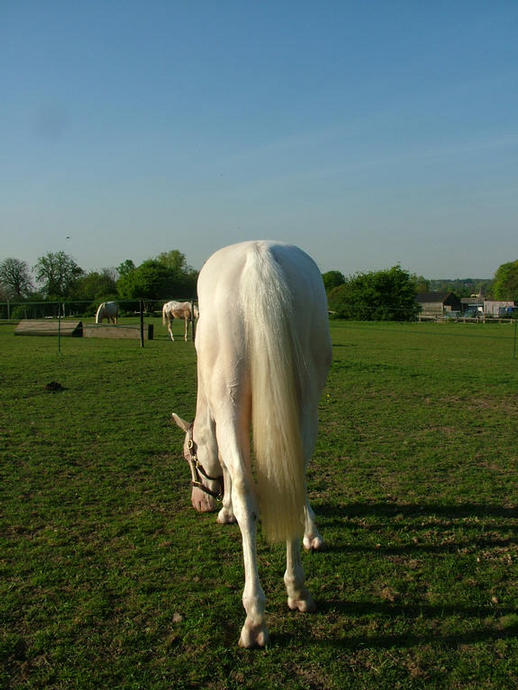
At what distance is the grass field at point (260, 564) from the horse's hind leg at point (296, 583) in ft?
0.25

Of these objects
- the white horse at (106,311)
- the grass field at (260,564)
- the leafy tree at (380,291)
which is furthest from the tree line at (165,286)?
the grass field at (260,564)

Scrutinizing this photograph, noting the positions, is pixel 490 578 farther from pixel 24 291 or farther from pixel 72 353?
pixel 24 291

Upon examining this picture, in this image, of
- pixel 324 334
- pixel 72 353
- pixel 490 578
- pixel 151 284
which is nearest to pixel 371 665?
pixel 490 578

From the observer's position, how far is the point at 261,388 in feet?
8.91

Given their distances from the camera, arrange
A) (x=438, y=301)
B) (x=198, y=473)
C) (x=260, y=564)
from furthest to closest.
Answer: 1. (x=438, y=301)
2. (x=198, y=473)
3. (x=260, y=564)

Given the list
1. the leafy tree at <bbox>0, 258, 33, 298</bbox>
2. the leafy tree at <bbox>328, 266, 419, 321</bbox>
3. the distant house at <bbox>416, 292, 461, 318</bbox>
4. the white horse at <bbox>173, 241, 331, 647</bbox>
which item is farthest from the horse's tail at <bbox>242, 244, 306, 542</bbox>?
the distant house at <bbox>416, 292, 461, 318</bbox>

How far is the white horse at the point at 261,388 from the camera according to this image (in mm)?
2705

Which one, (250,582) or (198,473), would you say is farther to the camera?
(198,473)

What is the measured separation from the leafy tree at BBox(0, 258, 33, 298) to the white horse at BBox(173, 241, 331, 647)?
7152cm

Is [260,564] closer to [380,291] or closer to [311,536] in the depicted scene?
[311,536]

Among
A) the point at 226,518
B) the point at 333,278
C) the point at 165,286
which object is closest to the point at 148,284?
the point at 165,286

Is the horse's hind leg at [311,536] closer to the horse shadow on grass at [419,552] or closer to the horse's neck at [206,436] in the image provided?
the horse shadow on grass at [419,552]

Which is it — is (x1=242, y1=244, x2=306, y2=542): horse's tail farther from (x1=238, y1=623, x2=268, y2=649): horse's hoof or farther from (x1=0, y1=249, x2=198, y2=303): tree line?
(x1=0, y1=249, x2=198, y2=303): tree line

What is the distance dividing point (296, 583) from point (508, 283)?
90.5m
